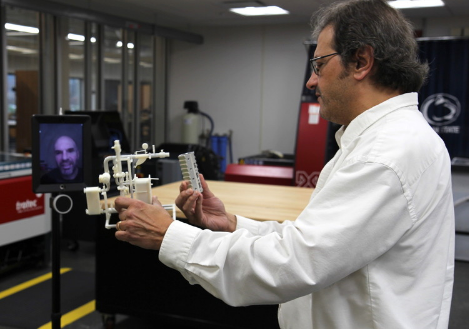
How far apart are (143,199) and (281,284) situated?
42 cm

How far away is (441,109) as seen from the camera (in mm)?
7348

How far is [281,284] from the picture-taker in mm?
1060

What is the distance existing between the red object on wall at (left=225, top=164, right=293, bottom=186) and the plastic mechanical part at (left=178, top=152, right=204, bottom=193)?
3215mm

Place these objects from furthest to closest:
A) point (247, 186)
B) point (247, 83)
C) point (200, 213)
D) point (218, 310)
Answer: point (247, 83), point (247, 186), point (218, 310), point (200, 213)

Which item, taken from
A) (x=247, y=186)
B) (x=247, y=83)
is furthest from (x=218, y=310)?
(x=247, y=83)

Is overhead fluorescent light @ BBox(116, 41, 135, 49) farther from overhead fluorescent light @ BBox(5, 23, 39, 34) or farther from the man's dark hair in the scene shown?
the man's dark hair

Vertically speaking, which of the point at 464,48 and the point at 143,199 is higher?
the point at 464,48

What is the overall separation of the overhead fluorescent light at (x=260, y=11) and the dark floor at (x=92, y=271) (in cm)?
414

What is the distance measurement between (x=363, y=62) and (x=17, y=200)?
343 centimetres

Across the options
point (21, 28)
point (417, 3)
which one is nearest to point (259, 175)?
point (417, 3)

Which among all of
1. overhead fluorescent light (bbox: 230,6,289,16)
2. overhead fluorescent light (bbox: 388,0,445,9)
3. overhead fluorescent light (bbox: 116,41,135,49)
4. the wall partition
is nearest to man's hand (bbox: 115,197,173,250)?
the wall partition

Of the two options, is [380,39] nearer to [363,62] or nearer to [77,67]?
[363,62]

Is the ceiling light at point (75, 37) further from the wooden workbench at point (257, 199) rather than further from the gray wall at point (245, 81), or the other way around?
the wooden workbench at point (257, 199)

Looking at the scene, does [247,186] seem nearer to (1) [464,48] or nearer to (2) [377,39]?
(2) [377,39]
